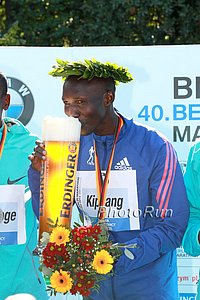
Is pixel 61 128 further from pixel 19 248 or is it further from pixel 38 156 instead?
pixel 19 248

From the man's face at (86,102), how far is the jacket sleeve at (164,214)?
34cm

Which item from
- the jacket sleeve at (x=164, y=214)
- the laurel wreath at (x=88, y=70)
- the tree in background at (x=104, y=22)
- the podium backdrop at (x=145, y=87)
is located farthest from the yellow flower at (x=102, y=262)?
the tree in background at (x=104, y=22)

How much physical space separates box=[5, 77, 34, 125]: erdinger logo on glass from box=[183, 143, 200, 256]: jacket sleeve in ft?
7.34

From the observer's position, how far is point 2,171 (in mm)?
3777

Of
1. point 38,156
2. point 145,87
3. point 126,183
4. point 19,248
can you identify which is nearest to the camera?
point 38,156

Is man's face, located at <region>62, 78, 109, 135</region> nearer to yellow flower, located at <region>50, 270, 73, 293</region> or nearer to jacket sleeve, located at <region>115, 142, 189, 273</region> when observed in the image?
jacket sleeve, located at <region>115, 142, 189, 273</region>

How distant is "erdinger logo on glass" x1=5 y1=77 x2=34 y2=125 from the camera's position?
18.4 ft

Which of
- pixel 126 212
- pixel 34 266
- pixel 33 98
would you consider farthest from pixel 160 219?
pixel 33 98

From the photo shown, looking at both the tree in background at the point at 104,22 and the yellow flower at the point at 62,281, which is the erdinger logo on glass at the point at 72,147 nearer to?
the yellow flower at the point at 62,281

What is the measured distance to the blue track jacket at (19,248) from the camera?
149 inches

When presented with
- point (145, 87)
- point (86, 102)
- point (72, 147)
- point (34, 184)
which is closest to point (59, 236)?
point (72, 147)

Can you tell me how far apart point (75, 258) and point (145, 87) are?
2676mm

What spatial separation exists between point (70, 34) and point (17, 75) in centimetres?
734

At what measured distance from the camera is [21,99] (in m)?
5.62
